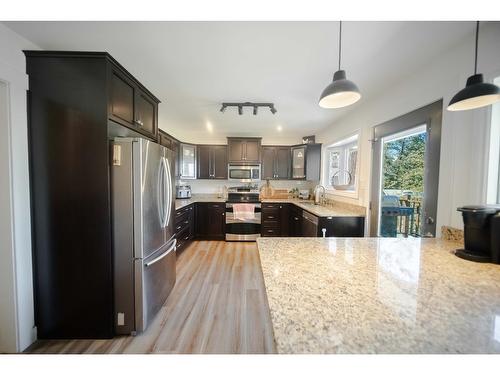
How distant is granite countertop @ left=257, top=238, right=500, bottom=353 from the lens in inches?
20.5

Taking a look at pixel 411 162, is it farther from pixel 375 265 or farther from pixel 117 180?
pixel 117 180

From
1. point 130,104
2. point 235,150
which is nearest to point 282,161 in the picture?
point 235,150

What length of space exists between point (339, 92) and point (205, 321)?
2.12 metres

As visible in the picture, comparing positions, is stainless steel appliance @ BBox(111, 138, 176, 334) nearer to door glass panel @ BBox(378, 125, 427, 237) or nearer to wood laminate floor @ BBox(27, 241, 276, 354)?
wood laminate floor @ BBox(27, 241, 276, 354)

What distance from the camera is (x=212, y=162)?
14.5 feet

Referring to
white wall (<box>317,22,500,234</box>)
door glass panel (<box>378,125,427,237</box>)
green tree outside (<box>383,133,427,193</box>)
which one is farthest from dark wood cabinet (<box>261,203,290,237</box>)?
white wall (<box>317,22,500,234</box>)

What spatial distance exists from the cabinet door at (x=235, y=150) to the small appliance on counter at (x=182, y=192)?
1.18 metres

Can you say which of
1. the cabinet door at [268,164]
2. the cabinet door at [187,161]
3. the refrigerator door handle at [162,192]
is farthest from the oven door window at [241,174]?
the refrigerator door handle at [162,192]

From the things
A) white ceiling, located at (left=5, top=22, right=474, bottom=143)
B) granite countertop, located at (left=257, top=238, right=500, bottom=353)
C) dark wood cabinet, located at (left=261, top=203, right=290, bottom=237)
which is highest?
white ceiling, located at (left=5, top=22, right=474, bottom=143)

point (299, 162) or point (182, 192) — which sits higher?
point (299, 162)

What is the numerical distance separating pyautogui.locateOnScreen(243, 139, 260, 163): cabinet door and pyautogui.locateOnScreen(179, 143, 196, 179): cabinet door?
1.20m

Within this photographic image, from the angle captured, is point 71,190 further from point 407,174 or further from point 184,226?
point 407,174

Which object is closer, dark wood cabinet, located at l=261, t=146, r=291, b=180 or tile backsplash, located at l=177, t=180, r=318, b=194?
dark wood cabinet, located at l=261, t=146, r=291, b=180
